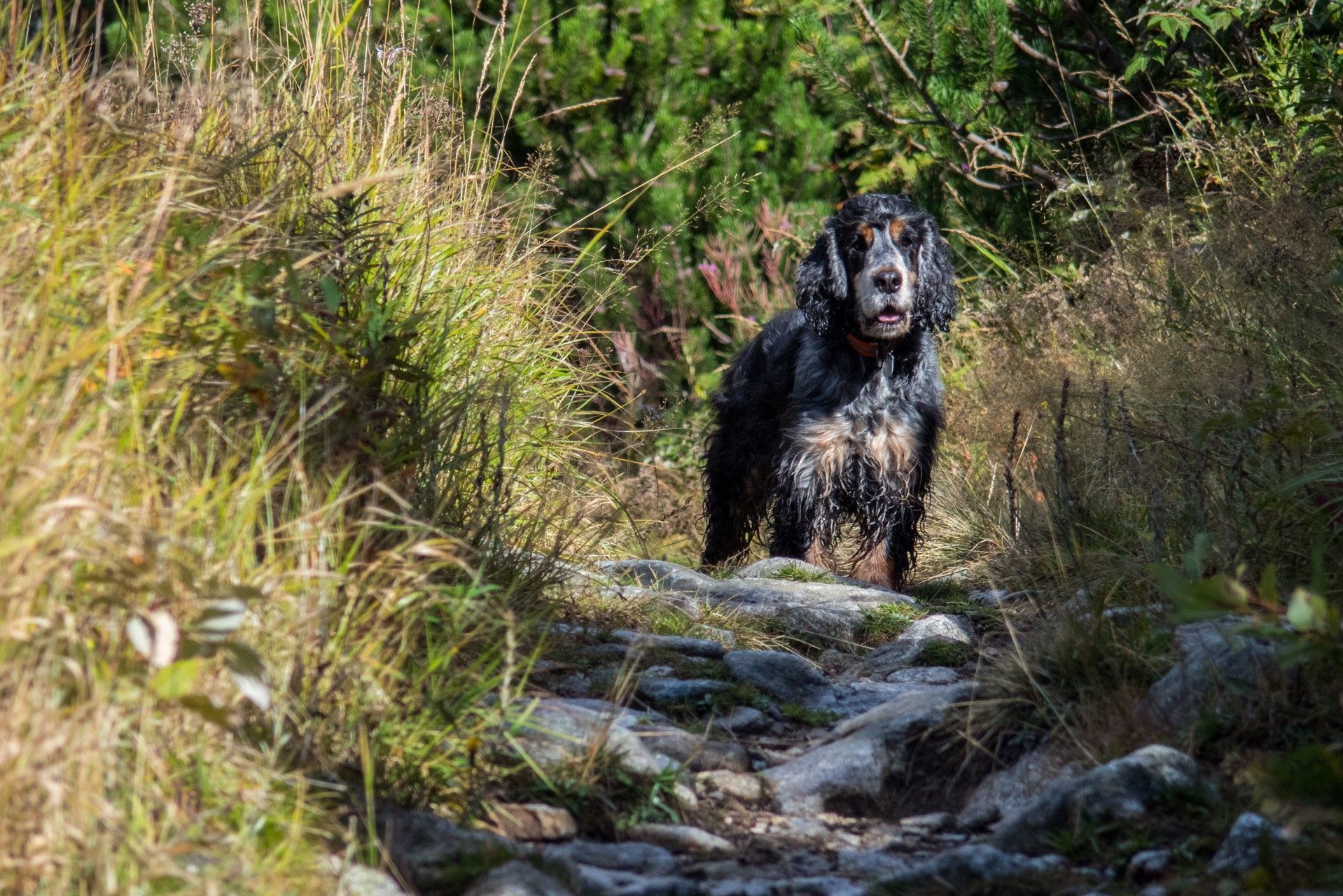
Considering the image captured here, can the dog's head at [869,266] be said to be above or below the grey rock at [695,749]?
above

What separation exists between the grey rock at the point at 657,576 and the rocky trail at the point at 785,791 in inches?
15.0

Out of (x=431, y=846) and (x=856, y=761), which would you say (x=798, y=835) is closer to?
(x=856, y=761)

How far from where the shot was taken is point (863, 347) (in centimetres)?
546

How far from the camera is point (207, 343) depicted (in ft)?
8.21

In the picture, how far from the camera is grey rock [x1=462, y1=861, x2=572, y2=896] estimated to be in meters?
1.94

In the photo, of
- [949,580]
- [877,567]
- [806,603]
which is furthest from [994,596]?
[877,567]

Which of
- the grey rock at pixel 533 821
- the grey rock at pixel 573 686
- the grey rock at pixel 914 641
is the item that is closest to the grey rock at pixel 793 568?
the grey rock at pixel 914 641

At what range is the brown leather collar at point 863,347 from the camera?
5.45 meters

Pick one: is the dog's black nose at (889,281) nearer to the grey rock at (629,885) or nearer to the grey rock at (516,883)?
the grey rock at (629,885)

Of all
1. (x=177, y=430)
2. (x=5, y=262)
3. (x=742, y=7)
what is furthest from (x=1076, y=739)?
(x=742, y=7)

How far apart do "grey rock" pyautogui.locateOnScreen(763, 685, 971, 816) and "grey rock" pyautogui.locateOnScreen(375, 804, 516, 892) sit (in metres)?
0.77

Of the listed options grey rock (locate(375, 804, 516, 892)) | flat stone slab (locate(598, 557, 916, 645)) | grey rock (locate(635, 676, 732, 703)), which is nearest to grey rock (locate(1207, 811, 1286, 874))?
grey rock (locate(375, 804, 516, 892))

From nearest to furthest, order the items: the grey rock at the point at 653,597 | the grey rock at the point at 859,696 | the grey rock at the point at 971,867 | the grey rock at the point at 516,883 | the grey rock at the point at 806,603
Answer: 1. the grey rock at the point at 516,883
2. the grey rock at the point at 971,867
3. the grey rock at the point at 859,696
4. the grey rock at the point at 653,597
5. the grey rock at the point at 806,603

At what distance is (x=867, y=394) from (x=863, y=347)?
0.21 meters
